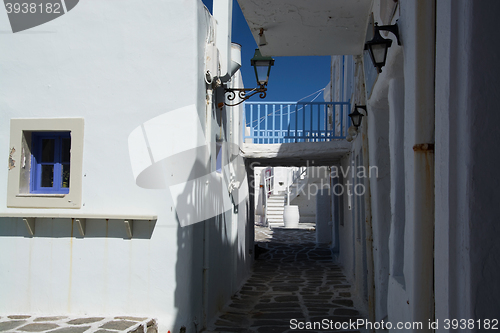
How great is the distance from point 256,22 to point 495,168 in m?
4.22

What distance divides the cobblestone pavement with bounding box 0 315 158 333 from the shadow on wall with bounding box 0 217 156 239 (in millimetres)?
980

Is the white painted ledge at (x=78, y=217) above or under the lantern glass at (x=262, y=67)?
under

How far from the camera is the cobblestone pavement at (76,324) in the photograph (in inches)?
182

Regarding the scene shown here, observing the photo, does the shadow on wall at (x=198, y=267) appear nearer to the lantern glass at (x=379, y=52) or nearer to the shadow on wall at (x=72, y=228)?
the shadow on wall at (x=72, y=228)

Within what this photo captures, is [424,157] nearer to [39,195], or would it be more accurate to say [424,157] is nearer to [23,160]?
[39,195]

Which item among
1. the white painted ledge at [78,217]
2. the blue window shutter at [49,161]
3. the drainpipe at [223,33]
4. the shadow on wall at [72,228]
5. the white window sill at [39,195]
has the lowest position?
the shadow on wall at [72,228]

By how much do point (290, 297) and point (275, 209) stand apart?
17.1 m

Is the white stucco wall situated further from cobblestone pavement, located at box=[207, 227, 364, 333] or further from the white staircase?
the white staircase

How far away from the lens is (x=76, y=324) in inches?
191

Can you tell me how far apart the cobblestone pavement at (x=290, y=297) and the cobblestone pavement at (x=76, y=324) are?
116 centimetres

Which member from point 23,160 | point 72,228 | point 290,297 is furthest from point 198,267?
point 290,297

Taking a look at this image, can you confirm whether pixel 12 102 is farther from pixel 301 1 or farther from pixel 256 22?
pixel 301 1

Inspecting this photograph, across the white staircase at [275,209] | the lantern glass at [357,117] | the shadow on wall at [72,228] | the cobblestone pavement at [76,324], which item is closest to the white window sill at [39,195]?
the shadow on wall at [72,228]

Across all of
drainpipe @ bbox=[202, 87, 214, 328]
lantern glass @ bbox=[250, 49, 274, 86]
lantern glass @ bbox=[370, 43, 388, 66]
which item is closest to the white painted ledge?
drainpipe @ bbox=[202, 87, 214, 328]
